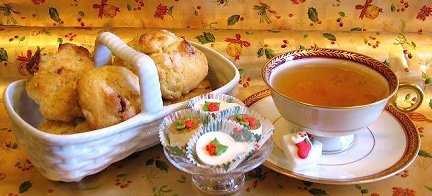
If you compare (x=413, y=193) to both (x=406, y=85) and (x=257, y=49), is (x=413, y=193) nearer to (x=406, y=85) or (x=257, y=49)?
(x=406, y=85)

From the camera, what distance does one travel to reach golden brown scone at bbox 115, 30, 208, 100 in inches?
30.0

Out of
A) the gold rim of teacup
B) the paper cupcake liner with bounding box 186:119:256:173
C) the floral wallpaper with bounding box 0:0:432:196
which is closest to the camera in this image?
the paper cupcake liner with bounding box 186:119:256:173

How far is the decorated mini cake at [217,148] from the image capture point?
2.11ft

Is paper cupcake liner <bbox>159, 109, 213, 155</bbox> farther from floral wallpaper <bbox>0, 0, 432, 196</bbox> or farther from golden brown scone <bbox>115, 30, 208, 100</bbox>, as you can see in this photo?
floral wallpaper <bbox>0, 0, 432, 196</bbox>

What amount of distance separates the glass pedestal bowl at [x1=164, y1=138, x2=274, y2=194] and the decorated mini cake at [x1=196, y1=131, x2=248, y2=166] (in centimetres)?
2

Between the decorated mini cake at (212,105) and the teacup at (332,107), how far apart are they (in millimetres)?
75

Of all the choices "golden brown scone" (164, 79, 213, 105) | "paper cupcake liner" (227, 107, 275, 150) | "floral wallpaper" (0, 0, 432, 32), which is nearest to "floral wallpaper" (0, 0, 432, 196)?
"floral wallpaper" (0, 0, 432, 32)

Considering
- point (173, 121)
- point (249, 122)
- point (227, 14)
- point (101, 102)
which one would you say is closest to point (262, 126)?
point (249, 122)

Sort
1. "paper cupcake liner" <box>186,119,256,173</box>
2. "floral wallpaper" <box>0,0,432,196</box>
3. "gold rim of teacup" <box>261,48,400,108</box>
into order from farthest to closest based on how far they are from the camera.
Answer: "floral wallpaper" <box>0,0,432,196</box>, "gold rim of teacup" <box>261,48,400,108</box>, "paper cupcake liner" <box>186,119,256,173</box>

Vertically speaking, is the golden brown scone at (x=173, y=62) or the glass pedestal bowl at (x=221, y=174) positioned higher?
the golden brown scone at (x=173, y=62)

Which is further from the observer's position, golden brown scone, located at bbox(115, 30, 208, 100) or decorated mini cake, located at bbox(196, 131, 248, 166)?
golden brown scone, located at bbox(115, 30, 208, 100)

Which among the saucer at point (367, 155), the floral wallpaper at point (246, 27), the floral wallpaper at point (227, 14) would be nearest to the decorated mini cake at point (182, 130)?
the saucer at point (367, 155)

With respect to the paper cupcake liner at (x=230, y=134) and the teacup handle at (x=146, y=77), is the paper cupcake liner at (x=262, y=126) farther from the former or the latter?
the teacup handle at (x=146, y=77)

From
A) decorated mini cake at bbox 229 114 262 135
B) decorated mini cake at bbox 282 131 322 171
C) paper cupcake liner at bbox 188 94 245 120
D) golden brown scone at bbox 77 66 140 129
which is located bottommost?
decorated mini cake at bbox 282 131 322 171
